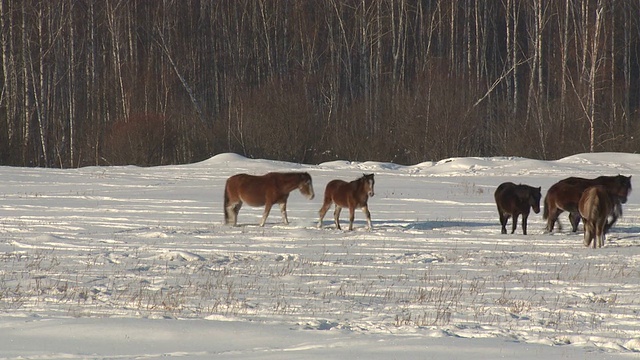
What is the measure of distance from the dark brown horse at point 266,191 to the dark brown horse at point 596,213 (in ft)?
16.9

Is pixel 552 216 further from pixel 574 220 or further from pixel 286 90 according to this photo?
pixel 286 90

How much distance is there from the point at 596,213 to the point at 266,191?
6086 mm

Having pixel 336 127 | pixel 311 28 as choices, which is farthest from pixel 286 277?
pixel 311 28

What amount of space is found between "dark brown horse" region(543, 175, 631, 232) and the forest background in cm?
1993

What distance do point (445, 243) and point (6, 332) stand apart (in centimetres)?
886

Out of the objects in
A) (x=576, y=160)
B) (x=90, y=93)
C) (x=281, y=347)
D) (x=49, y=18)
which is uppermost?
(x=49, y=18)

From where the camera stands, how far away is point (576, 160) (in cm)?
3150

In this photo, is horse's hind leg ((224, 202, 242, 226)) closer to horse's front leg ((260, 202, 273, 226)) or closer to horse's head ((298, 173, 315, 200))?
horse's front leg ((260, 202, 273, 226))

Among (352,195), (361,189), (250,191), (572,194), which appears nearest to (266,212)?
(250,191)

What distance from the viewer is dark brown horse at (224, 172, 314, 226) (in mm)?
17609

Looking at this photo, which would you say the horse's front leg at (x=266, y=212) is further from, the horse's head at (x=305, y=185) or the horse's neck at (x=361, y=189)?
the horse's neck at (x=361, y=189)

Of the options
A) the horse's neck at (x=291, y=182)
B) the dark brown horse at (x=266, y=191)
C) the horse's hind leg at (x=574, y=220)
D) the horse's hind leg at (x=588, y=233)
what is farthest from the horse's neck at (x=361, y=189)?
the horse's hind leg at (x=588, y=233)

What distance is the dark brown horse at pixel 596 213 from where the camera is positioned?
49.2ft

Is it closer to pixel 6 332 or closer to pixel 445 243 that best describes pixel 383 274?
pixel 445 243
